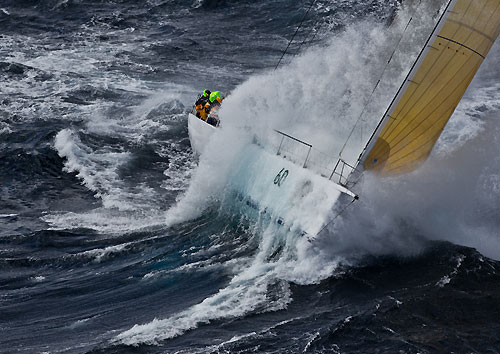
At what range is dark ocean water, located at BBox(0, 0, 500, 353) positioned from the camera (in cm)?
1167

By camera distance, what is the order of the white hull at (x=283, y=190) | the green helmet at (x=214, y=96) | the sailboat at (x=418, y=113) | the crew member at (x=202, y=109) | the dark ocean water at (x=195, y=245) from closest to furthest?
the dark ocean water at (x=195, y=245) → the white hull at (x=283, y=190) → the sailboat at (x=418, y=113) → the crew member at (x=202, y=109) → the green helmet at (x=214, y=96)

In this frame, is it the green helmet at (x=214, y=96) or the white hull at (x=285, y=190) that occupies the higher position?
the green helmet at (x=214, y=96)

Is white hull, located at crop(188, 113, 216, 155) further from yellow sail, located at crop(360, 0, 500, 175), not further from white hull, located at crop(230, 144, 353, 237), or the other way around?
yellow sail, located at crop(360, 0, 500, 175)

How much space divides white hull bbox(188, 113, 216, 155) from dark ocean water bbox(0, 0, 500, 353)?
603 mm

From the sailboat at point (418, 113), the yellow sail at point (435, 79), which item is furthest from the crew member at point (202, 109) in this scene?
the yellow sail at point (435, 79)

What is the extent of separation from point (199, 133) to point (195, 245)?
4.73m

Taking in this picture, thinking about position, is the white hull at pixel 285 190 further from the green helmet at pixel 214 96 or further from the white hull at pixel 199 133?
the green helmet at pixel 214 96

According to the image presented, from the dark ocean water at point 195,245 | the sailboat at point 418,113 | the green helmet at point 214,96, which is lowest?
the dark ocean water at point 195,245

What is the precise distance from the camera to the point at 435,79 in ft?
46.9

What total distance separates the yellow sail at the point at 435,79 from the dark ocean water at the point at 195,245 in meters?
0.72

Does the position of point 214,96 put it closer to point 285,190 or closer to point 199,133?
point 199,133

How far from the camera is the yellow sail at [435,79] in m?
14.2

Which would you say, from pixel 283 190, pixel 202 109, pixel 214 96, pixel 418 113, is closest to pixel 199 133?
pixel 202 109

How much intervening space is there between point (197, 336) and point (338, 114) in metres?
8.66
